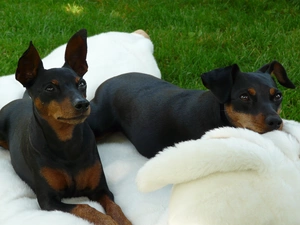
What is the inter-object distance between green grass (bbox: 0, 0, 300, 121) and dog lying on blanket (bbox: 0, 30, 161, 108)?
1.16 feet

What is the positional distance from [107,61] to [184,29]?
5.04ft

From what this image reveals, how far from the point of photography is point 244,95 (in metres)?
2.89

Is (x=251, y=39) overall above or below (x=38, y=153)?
below

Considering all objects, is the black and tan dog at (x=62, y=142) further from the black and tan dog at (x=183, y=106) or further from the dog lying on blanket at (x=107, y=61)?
the dog lying on blanket at (x=107, y=61)

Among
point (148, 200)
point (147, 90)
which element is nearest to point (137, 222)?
point (148, 200)

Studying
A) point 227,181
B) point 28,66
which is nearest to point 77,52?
point 28,66

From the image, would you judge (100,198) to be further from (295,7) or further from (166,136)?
(295,7)

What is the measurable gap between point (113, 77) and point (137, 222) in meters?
1.46

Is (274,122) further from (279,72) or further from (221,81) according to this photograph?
(279,72)

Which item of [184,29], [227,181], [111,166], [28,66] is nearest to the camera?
[227,181]

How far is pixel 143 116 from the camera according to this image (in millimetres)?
3498

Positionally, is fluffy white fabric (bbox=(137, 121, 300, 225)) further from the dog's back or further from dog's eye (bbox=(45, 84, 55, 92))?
the dog's back

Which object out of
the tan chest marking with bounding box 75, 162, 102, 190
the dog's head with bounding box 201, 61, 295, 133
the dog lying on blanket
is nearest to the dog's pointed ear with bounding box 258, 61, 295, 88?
the dog's head with bounding box 201, 61, 295, 133

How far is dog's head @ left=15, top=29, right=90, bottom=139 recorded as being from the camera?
2.60 m
